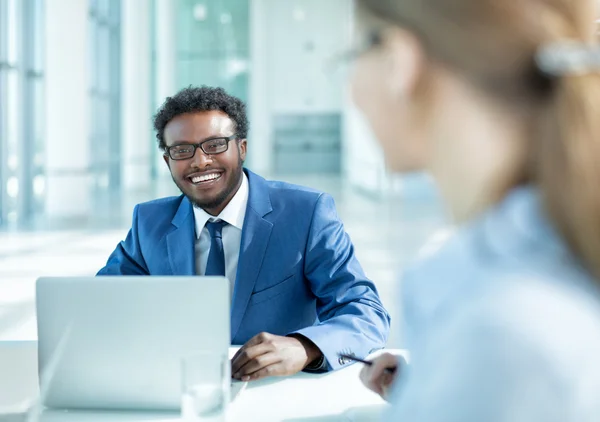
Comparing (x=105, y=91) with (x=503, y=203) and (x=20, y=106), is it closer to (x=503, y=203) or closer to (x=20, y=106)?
(x=20, y=106)

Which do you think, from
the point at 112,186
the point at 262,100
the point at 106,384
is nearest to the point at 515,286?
the point at 106,384

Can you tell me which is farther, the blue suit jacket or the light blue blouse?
the blue suit jacket

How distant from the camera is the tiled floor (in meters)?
5.33

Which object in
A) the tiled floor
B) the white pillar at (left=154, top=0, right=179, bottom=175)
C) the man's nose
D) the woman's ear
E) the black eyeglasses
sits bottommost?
the tiled floor

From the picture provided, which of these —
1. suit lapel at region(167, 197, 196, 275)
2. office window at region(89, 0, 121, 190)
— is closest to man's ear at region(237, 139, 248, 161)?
suit lapel at region(167, 197, 196, 275)

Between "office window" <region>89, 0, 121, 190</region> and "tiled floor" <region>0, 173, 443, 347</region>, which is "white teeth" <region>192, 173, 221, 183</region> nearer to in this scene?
"tiled floor" <region>0, 173, 443, 347</region>

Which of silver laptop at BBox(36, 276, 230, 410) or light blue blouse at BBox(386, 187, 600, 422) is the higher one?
light blue blouse at BBox(386, 187, 600, 422)

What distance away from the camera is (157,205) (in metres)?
2.42

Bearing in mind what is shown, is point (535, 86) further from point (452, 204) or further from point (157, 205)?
point (157, 205)

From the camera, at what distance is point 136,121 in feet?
63.8

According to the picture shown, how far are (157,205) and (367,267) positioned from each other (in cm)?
459

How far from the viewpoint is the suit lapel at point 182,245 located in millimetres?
2242

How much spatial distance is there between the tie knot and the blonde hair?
169 centimetres

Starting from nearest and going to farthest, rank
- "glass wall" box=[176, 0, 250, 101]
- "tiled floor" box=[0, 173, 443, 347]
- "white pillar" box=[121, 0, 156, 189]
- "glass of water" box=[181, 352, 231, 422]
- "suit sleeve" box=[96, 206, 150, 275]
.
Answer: "glass of water" box=[181, 352, 231, 422] → "suit sleeve" box=[96, 206, 150, 275] → "tiled floor" box=[0, 173, 443, 347] → "white pillar" box=[121, 0, 156, 189] → "glass wall" box=[176, 0, 250, 101]
